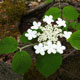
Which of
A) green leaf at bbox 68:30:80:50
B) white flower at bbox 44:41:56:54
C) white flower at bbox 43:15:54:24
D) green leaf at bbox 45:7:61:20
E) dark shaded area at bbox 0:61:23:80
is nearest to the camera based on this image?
green leaf at bbox 68:30:80:50

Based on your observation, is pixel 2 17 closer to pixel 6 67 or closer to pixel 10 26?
pixel 10 26

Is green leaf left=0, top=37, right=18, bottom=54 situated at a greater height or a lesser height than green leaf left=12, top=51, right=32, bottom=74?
greater

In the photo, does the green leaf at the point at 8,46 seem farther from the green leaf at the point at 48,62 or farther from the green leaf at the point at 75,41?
the green leaf at the point at 75,41

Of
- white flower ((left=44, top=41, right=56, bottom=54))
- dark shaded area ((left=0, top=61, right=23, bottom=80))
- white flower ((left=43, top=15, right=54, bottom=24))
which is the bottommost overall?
dark shaded area ((left=0, top=61, right=23, bottom=80))

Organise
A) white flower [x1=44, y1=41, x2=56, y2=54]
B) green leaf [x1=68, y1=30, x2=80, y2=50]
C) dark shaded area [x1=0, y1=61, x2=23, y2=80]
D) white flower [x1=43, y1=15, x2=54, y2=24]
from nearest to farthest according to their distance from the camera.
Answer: green leaf [x1=68, y1=30, x2=80, y2=50]
white flower [x1=44, y1=41, x2=56, y2=54]
white flower [x1=43, y1=15, x2=54, y2=24]
dark shaded area [x1=0, y1=61, x2=23, y2=80]

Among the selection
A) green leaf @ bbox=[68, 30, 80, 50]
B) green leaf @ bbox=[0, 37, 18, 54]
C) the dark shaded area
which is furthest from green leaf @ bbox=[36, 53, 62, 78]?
the dark shaded area

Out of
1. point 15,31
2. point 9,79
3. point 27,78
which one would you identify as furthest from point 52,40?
point 15,31

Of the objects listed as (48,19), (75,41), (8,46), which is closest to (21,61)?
(8,46)

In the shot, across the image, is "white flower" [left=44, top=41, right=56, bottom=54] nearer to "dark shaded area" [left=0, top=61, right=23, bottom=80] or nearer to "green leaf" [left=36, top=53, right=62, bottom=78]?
"green leaf" [left=36, top=53, right=62, bottom=78]

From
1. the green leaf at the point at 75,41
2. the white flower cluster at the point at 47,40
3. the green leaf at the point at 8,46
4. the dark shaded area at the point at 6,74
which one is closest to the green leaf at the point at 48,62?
the white flower cluster at the point at 47,40
